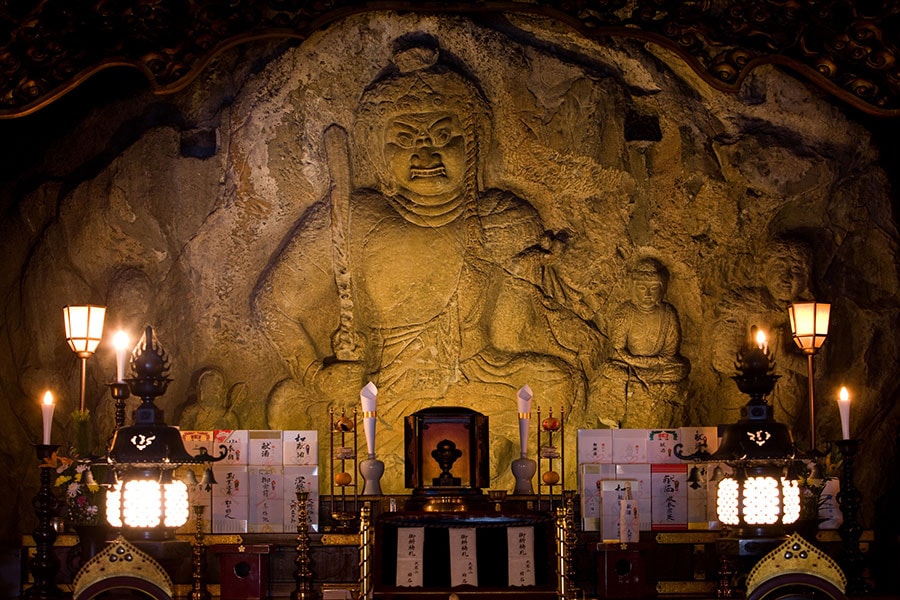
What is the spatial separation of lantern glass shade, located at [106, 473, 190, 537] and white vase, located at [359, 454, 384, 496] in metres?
1.45

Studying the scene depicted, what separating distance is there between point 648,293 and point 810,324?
1.18 m

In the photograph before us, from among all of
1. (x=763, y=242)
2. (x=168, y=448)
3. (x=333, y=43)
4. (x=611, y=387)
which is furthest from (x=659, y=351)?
(x=168, y=448)

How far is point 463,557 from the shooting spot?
637 centimetres

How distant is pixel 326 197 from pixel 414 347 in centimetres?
123

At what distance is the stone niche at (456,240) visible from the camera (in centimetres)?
792

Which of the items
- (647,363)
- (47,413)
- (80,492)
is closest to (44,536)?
(80,492)

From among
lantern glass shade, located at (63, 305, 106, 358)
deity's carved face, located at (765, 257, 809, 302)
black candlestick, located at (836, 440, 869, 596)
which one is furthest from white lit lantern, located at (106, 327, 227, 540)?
deity's carved face, located at (765, 257, 809, 302)

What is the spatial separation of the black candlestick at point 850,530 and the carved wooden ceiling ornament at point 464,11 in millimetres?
2066

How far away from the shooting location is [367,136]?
8172mm

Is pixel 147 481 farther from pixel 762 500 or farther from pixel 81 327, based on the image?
pixel 762 500

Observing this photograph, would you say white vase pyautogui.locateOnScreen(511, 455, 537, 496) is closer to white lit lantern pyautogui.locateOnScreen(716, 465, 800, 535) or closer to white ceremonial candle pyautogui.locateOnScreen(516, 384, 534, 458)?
white ceremonial candle pyautogui.locateOnScreen(516, 384, 534, 458)

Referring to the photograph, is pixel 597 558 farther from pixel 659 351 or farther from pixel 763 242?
pixel 763 242

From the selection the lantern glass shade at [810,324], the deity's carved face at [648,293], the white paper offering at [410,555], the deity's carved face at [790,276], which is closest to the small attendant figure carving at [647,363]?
the deity's carved face at [648,293]

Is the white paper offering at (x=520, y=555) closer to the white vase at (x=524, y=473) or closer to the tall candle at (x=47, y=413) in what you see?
the white vase at (x=524, y=473)
